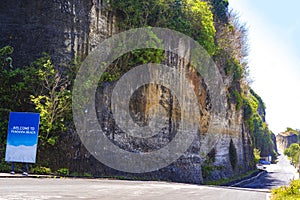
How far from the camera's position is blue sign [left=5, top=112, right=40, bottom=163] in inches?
655

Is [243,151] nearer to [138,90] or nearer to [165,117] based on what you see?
[165,117]

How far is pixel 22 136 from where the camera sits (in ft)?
54.9

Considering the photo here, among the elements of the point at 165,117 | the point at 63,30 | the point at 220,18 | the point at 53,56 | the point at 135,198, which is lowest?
the point at 135,198

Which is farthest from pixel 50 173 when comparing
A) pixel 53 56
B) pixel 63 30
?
pixel 63 30

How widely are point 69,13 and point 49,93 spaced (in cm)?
529

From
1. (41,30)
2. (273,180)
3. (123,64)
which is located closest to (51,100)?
(41,30)

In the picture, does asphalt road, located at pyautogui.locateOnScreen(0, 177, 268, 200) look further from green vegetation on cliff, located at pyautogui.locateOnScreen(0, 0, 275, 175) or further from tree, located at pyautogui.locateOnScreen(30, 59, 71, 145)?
green vegetation on cliff, located at pyautogui.locateOnScreen(0, 0, 275, 175)

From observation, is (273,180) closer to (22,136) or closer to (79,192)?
(22,136)

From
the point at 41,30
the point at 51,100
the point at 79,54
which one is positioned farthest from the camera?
the point at 79,54

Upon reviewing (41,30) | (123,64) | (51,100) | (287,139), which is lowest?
(51,100)

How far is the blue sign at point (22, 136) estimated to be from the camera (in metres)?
16.6

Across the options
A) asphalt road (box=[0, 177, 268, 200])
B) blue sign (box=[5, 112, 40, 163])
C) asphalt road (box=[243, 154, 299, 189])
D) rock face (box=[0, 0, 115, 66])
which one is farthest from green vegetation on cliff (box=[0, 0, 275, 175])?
asphalt road (box=[0, 177, 268, 200])

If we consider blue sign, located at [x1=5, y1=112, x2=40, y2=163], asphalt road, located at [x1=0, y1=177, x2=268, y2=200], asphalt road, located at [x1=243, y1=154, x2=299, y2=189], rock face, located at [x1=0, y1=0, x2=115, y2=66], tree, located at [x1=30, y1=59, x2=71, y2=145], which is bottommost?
asphalt road, located at [x1=243, y1=154, x2=299, y2=189]

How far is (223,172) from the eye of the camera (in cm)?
3838
